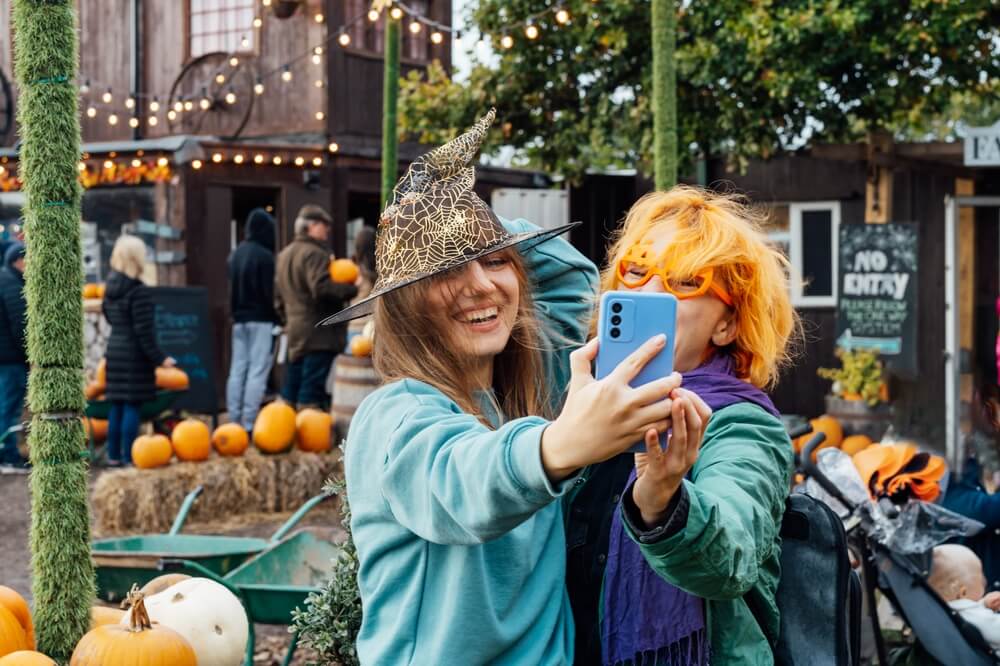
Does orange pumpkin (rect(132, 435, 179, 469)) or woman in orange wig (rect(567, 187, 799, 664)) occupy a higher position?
woman in orange wig (rect(567, 187, 799, 664))

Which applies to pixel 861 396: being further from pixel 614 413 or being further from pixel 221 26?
pixel 614 413

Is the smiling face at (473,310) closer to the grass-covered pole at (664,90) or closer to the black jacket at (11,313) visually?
the grass-covered pole at (664,90)

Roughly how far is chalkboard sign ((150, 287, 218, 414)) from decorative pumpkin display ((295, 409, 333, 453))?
7.96 feet

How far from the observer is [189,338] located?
11992 millimetres

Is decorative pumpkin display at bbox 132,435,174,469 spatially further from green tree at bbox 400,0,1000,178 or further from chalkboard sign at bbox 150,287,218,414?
green tree at bbox 400,0,1000,178

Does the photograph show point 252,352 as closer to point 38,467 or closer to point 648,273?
point 38,467

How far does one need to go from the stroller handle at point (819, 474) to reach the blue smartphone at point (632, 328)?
2920mm

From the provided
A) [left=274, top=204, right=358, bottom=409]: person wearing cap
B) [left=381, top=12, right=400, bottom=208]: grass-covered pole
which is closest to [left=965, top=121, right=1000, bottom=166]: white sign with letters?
[left=381, top=12, right=400, bottom=208]: grass-covered pole

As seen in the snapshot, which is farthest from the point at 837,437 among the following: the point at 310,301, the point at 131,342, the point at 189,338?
the point at 189,338

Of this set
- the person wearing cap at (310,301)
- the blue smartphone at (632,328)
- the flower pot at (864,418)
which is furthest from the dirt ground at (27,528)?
the blue smartphone at (632,328)

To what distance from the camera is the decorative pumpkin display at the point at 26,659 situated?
3.45 meters

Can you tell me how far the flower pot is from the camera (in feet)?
34.5

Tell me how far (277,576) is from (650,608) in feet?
10.6

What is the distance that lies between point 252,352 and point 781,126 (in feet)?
16.0
